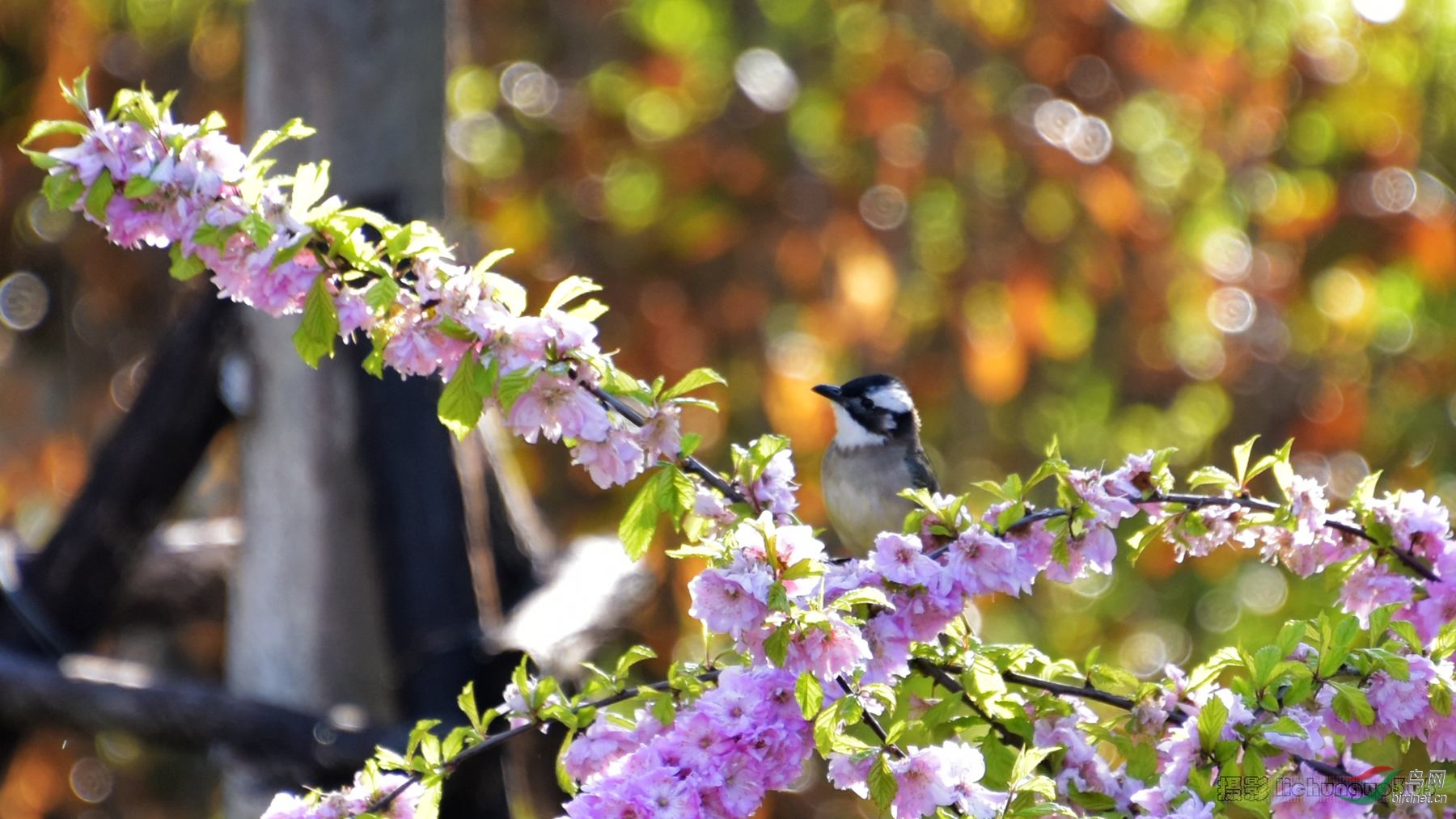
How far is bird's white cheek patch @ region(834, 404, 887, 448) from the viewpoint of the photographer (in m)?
4.20

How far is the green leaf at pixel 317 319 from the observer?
5.90 ft

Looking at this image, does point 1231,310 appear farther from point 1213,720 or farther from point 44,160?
point 44,160

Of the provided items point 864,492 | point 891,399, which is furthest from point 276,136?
point 891,399

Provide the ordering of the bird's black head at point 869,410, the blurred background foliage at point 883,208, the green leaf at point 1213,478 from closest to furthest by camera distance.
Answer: the green leaf at point 1213,478, the bird's black head at point 869,410, the blurred background foliage at point 883,208

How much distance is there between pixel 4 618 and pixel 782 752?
3281mm

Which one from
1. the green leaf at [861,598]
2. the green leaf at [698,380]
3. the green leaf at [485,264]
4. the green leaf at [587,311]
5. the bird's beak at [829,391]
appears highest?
the green leaf at [485,264]

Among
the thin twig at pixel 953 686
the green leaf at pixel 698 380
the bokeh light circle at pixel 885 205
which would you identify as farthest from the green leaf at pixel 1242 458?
the bokeh light circle at pixel 885 205

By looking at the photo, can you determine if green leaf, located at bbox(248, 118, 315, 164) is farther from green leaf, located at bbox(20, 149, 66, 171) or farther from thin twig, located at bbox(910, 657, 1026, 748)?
thin twig, located at bbox(910, 657, 1026, 748)

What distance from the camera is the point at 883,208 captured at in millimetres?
7293

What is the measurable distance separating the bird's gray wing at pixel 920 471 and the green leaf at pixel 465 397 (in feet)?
7.86

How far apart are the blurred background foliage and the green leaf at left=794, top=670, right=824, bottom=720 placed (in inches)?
205

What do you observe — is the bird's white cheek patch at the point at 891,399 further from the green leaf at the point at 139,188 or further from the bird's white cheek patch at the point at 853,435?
the green leaf at the point at 139,188

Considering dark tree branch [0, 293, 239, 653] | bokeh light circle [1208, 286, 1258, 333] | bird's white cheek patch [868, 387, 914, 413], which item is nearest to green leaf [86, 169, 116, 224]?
dark tree branch [0, 293, 239, 653]

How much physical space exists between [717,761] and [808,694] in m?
0.17
